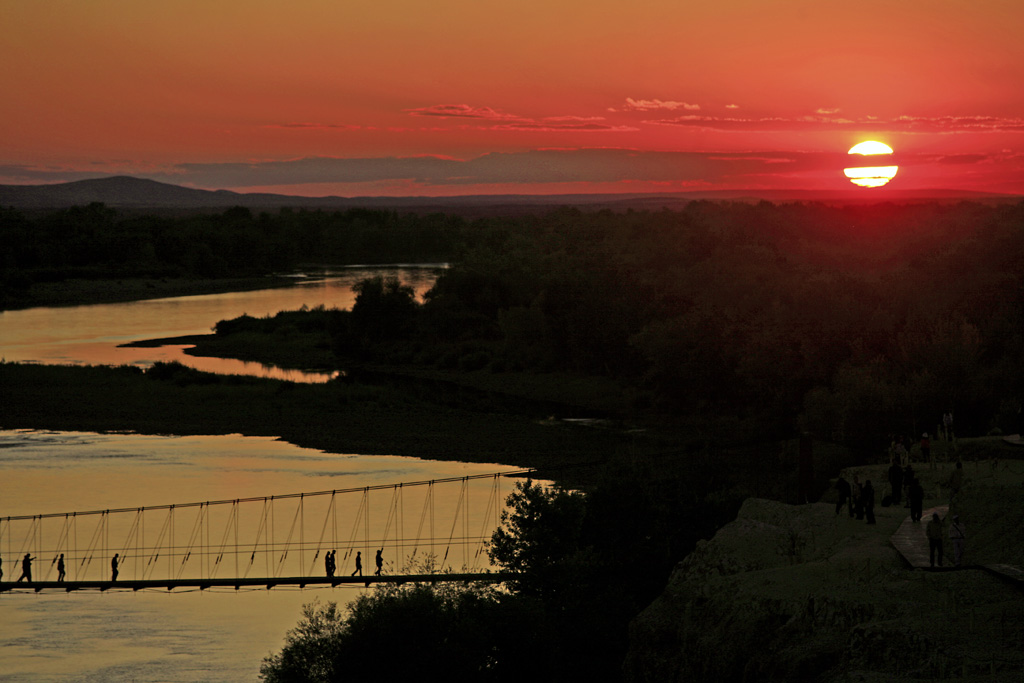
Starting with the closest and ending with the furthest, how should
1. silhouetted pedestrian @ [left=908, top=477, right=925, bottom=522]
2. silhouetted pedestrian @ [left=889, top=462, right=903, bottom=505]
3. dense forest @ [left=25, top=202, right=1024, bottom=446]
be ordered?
silhouetted pedestrian @ [left=908, top=477, right=925, bottom=522]
silhouetted pedestrian @ [left=889, top=462, right=903, bottom=505]
dense forest @ [left=25, top=202, right=1024, bottom=446]

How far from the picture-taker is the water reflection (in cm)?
6725

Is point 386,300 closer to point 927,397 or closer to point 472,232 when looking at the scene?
point 927,397

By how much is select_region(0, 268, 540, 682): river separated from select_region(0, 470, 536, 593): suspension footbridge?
197 millimetres

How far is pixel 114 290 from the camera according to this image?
117688mm

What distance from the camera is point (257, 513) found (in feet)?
120

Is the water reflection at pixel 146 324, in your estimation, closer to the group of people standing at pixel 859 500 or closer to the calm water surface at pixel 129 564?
the calm water surface at pixel 129 564

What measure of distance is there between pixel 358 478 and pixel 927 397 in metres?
20.8

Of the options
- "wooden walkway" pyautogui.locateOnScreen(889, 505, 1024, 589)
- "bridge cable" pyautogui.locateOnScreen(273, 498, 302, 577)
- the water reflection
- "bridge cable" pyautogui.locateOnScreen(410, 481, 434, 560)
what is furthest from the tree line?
"bridge cable" pyautogui.locateOnScreen(273, 498, 302, 577)

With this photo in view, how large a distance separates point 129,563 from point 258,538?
3.88 m

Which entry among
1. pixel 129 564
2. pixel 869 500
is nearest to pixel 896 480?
pixel 869 500

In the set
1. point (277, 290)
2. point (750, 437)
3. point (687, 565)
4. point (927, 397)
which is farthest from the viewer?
point (277, 290)

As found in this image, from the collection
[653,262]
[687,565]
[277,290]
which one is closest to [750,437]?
[687,565]

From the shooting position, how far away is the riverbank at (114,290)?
109m

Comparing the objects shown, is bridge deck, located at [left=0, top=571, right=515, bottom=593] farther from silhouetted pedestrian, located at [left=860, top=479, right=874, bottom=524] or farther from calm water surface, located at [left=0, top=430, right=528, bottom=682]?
silhouetted pedestrian, located at [left=860, top=479, right=874, bottom=524]
